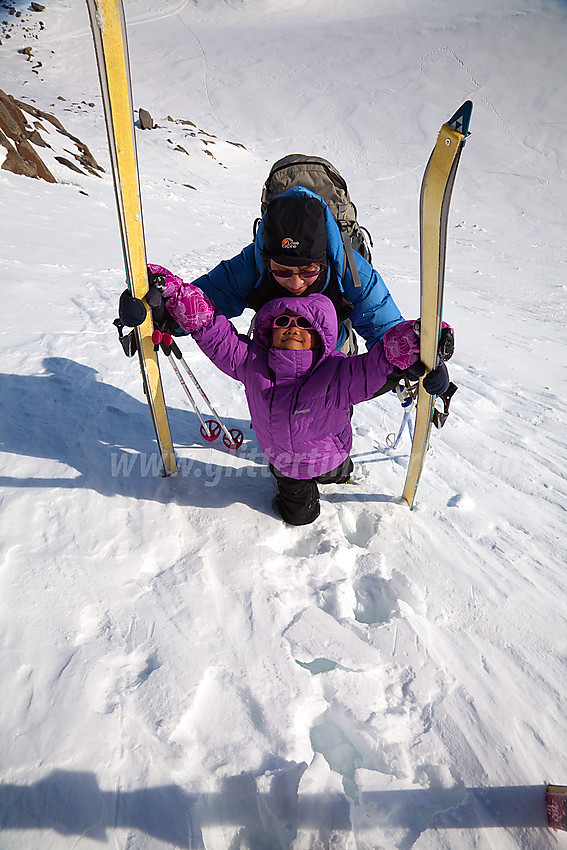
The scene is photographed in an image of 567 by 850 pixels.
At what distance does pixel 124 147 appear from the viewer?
1.81 metres

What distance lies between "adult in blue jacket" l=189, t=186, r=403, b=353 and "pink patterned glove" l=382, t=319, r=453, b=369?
21.2 inches

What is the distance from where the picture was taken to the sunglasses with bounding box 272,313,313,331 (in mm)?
2006

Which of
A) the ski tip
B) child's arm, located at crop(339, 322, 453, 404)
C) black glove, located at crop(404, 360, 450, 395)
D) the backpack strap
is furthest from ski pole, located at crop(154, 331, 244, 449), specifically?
the ski tip

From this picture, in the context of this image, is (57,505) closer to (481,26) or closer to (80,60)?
(80,60)

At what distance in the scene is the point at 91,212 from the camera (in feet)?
27.1

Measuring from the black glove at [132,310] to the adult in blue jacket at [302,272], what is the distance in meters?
0.61

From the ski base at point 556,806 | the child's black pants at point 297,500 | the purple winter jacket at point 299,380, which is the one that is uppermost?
the purple winter jacket at point 299,380

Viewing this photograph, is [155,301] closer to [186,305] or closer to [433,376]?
[186,305]

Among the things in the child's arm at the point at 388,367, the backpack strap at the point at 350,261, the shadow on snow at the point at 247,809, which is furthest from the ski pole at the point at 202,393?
the shadow on snow at the point at 247,809

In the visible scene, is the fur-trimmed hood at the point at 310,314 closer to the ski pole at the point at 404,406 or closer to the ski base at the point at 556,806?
the ski pole at the point at 404,406

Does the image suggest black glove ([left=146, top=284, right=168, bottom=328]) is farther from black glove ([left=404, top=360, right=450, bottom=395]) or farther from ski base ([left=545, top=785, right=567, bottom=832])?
Result: ski base ([left=545, top=785, right=567, bottom=832])

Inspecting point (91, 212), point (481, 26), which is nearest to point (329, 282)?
point (91, 212)

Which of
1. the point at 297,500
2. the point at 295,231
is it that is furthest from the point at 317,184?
the point at 297,500

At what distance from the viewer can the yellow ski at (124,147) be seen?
1584mm
